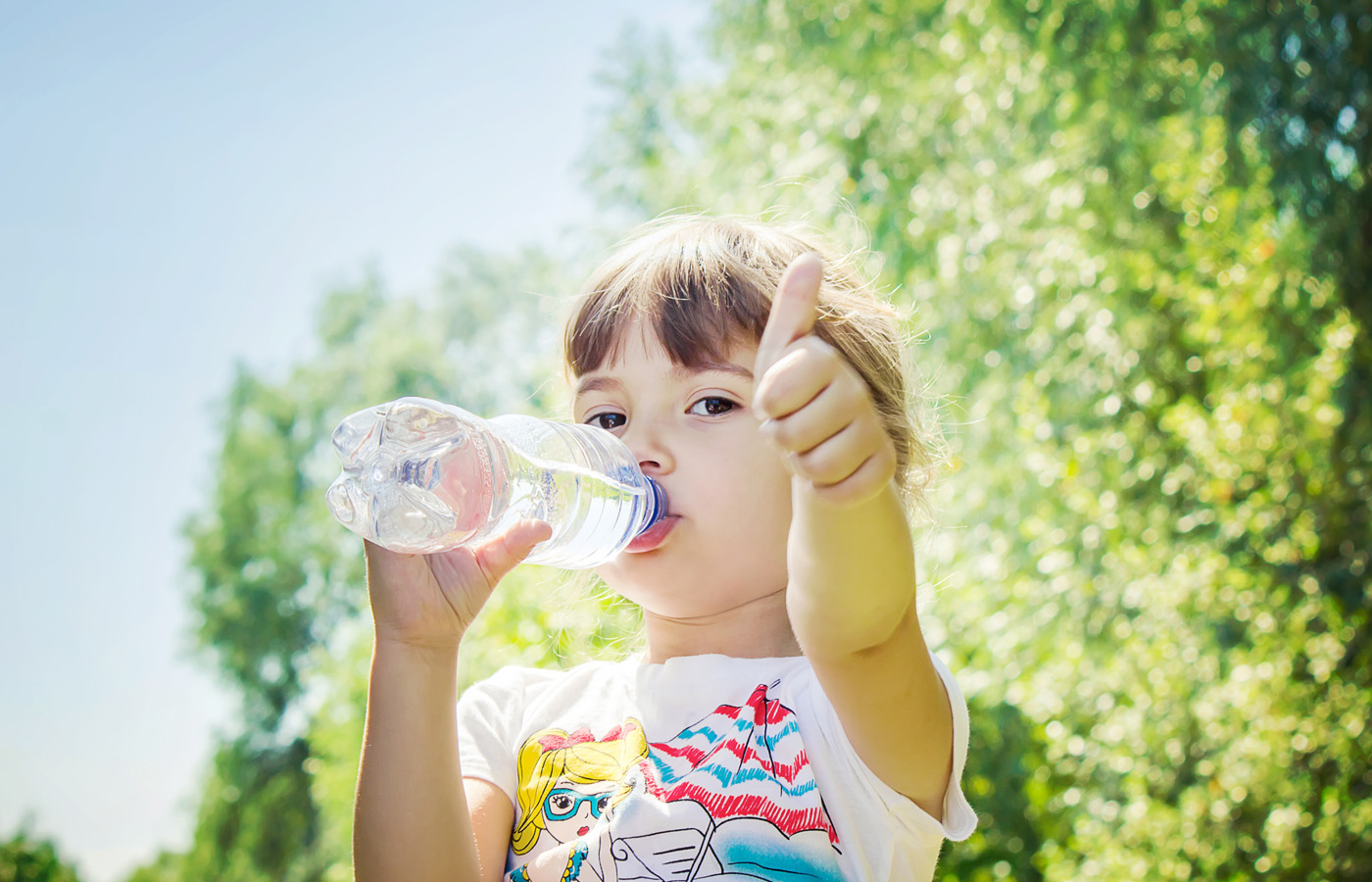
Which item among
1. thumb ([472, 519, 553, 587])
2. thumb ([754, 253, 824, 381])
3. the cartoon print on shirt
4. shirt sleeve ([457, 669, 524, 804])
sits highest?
thumb ([754, 253, 824, 381])

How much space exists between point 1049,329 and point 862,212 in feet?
2.81

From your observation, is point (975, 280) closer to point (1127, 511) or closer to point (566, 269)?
point (1127, 511)

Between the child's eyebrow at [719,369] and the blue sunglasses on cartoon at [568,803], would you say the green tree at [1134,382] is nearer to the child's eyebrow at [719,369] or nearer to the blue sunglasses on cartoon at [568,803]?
the child's eyebrow at [719,369]

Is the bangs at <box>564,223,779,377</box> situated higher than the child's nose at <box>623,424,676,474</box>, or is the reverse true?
the bangs at <box>564,223,779,377</box>

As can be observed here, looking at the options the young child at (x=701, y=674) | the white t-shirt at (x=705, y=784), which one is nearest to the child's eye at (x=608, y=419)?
the young child at (x=701, y=674)

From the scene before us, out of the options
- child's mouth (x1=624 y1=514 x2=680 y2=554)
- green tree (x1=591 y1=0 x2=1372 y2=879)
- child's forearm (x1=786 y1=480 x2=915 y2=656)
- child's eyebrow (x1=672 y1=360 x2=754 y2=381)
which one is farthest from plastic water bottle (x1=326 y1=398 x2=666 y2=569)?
green tree (x1=591 y1=0 x2=1372 y2=879)

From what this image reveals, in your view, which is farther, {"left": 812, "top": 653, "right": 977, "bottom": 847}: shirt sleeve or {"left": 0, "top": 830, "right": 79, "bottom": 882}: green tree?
{"left": 0, "top": 830, "right": 79, "bottom": 882}: green tree

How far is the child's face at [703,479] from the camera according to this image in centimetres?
122

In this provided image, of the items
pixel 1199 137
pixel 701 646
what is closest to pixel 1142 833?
pixel 1199 137

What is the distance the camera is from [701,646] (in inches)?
52.6

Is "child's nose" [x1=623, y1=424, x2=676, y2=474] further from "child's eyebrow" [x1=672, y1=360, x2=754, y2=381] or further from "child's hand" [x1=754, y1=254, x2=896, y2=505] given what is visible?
"child's hand" [x1=754, y1=254, x2=896, y2=505]

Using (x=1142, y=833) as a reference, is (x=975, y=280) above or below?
above

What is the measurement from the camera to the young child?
0.94 meters

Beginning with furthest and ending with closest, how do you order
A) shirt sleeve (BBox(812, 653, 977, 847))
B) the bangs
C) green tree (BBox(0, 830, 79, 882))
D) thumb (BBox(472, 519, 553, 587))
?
1. green tree (BBox(0, 830, 79, 882))
2. the bangs
3. thumb (BBox(472, 519, 553, 587))
4. shirt sleeve (BBox(812, 653, 977, 847))
